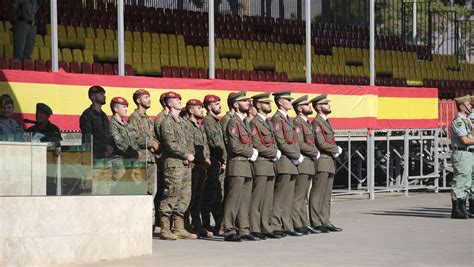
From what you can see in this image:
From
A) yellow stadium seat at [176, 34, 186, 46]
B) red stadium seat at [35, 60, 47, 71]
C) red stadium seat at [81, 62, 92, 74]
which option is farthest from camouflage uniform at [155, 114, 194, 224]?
yellow stadium seat at [176, 34, 186, 46]

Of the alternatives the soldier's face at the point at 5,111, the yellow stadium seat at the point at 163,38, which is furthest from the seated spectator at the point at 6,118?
the yellow stadium seat at the point at 163,38

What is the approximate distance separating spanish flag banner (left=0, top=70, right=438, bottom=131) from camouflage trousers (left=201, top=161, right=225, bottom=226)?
2834 mm

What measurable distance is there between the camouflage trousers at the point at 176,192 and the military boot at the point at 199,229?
53cm

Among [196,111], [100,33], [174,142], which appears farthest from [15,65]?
[100,33]

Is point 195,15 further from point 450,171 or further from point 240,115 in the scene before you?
point 240,115

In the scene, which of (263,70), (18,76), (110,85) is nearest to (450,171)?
(263,70)

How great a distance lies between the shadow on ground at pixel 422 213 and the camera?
20109 mm

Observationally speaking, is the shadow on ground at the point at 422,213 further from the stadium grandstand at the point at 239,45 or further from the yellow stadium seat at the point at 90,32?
the yellow stadium seat at the point at 90,32

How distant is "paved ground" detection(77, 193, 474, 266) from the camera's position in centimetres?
1301

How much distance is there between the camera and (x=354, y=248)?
14.5 metres

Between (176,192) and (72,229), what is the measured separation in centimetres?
300

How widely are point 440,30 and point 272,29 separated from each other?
15.0 meters

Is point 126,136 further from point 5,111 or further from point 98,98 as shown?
point 5,111

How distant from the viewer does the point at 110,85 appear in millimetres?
18891
